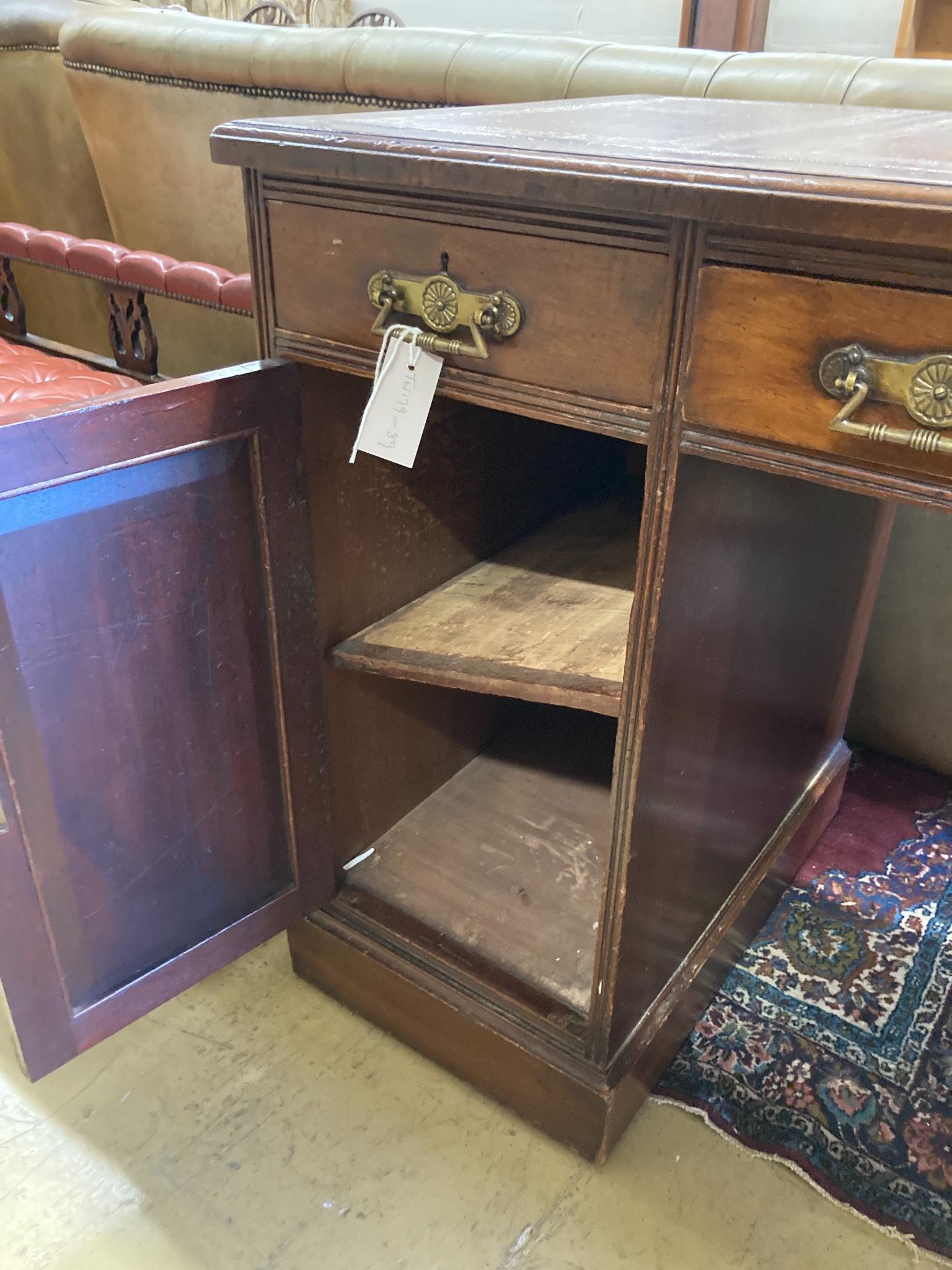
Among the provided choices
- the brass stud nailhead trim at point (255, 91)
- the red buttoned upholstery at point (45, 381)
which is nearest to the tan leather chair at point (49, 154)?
the brass stud nailhead trim at point (255, 91)

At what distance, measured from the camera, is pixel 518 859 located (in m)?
1.08

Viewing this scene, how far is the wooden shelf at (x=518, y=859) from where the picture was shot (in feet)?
3.16

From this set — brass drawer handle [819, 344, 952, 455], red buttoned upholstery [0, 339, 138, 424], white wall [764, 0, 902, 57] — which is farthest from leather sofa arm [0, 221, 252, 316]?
white wall [764, 0, 902, 57]

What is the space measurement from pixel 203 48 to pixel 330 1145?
1.49 meters

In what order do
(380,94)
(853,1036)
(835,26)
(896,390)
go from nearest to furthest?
(896,390)
(853,1036)
(380,94)
(835,26)

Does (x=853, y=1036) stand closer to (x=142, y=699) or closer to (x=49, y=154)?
(x=142, y=699)

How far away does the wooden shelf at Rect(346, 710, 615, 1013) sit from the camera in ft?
3.16

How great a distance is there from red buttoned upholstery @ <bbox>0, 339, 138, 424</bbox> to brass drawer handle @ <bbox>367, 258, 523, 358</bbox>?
0.52m

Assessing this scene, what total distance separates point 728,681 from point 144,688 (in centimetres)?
48

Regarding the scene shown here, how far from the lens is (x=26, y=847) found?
673 millimetres

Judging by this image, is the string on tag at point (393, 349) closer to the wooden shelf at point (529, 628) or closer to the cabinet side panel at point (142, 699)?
the cabinet side panel at point (142, 699)

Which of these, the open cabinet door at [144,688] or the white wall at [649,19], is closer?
the open cabinet door at [144,688]

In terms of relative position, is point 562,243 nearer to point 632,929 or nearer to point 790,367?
point 790,367

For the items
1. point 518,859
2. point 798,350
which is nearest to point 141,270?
point 518,859
